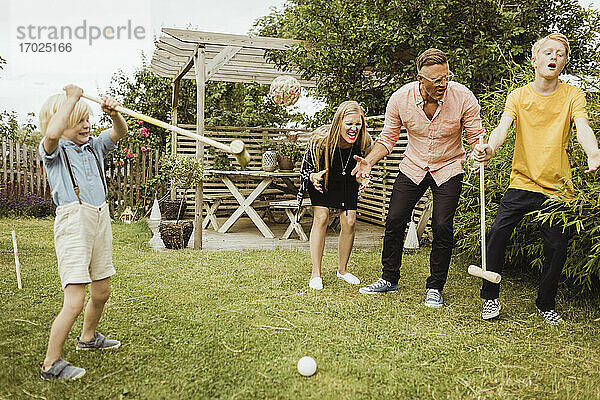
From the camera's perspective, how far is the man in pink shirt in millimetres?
3385

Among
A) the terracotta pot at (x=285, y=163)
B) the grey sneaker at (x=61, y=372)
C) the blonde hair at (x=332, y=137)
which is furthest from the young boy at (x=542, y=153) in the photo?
the terracotta pot at (x=285, y=163)

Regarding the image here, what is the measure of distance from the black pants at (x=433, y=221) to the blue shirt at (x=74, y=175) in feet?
6.39

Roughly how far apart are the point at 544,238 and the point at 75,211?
2.62 metres

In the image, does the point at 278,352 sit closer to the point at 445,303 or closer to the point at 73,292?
the point at 73,292

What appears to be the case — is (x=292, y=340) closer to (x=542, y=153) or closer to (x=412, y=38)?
(x=542, y=153)

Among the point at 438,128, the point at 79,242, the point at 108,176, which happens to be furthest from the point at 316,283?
the point at 108,176

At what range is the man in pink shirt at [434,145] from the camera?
3.38 metres

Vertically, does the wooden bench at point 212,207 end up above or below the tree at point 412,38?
below

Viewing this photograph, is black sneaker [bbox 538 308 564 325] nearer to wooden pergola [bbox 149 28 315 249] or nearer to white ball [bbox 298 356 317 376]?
white ball [bbox 298 356 317 376]

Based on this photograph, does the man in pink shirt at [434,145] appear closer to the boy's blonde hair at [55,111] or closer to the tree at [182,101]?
the boy's blonde hair at [55,111]

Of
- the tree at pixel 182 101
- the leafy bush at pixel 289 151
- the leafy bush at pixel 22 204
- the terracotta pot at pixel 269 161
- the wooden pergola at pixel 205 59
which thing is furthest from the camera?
the tree at pixel 182 101

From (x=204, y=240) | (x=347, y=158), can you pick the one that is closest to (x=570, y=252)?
(x=347, y=158)

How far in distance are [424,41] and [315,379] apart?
4.91m

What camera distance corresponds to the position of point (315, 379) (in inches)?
90.7
